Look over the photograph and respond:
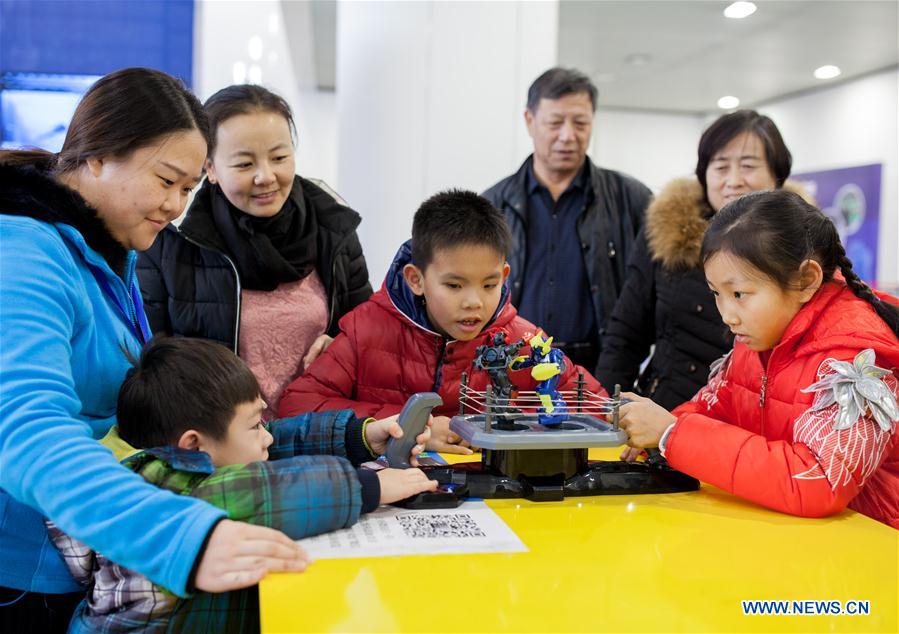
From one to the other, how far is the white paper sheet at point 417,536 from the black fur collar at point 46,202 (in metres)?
0.58

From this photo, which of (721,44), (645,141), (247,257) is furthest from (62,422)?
(645,141)

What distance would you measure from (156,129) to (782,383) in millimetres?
1148

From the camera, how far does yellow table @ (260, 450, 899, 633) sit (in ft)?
2.89

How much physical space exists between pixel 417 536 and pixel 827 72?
861 cm

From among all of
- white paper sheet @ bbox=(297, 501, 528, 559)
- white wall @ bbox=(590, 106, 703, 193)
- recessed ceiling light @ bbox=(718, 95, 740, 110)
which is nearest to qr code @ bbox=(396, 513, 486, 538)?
white paper sheet @ bbox=(297, 501, 528, 559)

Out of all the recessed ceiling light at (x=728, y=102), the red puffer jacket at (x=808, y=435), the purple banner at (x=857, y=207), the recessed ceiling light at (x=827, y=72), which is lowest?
the red puffer jacket at (x=808, y=435)

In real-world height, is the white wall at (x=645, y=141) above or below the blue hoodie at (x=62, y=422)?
Result: above

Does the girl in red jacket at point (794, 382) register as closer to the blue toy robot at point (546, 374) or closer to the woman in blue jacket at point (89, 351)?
the blue toy robot at point (546, 374)

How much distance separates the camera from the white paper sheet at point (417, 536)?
1.04 meters

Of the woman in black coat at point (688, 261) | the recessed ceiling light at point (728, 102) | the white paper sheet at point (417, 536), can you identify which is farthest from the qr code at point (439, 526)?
the recessed ceiling light at point (728, 102)

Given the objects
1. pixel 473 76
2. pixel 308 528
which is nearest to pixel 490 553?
pixel 308 528

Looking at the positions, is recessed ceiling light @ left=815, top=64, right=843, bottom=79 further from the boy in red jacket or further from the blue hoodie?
the blue hoodie

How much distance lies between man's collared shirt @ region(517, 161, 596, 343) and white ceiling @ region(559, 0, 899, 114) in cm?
376

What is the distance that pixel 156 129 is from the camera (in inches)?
49.1
